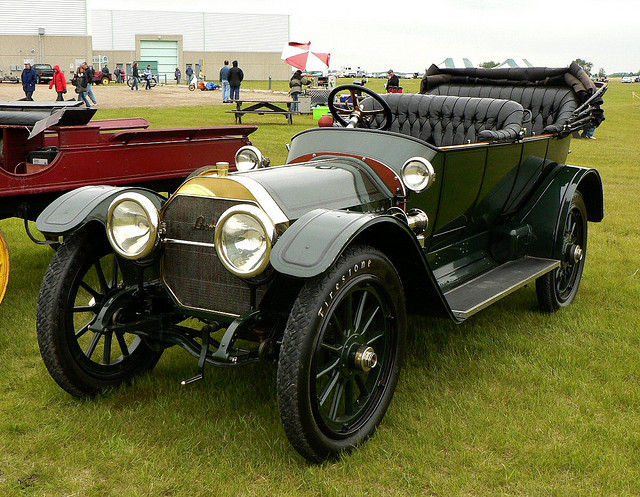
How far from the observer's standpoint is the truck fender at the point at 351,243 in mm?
2637

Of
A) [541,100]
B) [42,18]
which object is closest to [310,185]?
[541,100]

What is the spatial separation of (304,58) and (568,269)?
55.6 feet

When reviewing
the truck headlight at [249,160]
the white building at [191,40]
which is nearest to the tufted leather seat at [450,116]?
the truck headlight at [249,160]

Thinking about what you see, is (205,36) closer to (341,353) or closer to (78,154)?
(78,154)

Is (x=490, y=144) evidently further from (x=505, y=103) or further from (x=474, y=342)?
(x=474, y=342)

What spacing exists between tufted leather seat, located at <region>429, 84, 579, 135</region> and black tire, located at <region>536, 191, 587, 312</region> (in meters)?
0.73

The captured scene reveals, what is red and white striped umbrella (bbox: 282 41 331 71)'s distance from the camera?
2062 centimetres

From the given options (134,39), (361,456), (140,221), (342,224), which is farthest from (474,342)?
(134,39)

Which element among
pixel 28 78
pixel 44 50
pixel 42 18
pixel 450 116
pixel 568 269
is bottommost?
pixel 568 269

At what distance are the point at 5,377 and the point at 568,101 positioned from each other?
15.0ft

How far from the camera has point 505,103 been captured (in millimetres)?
4984

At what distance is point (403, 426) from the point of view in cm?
322

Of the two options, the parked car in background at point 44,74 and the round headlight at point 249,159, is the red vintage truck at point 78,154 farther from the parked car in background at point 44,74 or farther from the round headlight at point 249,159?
the parked car in background at point 44,74

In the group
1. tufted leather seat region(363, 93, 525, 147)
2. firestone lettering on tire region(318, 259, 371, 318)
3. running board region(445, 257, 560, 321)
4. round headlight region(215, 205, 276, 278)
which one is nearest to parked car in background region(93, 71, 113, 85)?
tufted leather seat region(363, 93, 525, 147)
